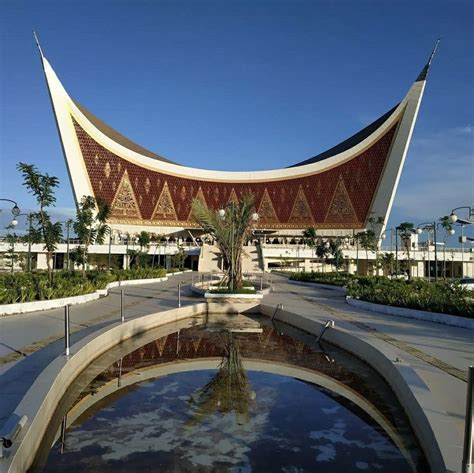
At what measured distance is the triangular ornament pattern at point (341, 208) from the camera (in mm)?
48500

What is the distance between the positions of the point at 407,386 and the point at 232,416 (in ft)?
6.11

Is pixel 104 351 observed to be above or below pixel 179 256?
below

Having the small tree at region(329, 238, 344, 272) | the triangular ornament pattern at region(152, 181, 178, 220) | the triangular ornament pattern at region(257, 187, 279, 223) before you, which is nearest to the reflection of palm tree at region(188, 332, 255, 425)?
the small tree at region(329, 238, 344, 272)

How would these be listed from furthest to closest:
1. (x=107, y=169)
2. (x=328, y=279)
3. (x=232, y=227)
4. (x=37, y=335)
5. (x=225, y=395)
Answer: (x=107, y=169), (x=328, y=279), (x=232, y=227), (x=37, y=335), (x=225, y=395)

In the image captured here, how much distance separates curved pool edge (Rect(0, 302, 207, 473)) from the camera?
3.47m

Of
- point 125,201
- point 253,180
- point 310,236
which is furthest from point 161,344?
point 253,180

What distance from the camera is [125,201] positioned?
159ft

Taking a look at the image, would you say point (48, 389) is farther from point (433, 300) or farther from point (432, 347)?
point (433, 300)

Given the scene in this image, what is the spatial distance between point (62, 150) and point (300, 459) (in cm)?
4419

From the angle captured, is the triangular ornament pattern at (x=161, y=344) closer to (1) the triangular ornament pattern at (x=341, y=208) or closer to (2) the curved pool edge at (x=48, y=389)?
(2) the curved pool edge at (x=48, y=389)

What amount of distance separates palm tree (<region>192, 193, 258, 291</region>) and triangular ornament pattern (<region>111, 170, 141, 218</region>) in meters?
34.3

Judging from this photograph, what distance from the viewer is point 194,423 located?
Answer: 4.77 meters

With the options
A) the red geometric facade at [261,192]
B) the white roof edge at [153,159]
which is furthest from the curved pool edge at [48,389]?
the red geometric facade at [261,192]

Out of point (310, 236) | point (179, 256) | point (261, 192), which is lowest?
point (179, 256)
